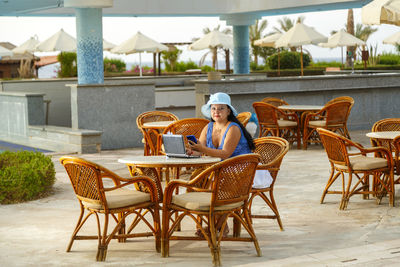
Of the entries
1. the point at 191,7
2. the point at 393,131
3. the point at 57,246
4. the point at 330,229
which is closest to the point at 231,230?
the point at 330,229

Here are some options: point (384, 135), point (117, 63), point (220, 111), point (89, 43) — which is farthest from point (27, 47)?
point (220, 111)

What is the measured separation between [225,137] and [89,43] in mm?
8412

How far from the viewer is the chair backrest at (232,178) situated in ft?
17.4

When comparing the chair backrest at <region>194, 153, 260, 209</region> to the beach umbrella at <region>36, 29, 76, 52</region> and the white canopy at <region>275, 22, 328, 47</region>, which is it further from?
the beach umbrella at <region>36, 29, 76, 52</region>

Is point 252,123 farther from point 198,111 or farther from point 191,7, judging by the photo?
point 191,7

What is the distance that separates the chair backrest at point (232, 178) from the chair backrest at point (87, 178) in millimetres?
812

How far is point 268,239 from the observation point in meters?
6.16

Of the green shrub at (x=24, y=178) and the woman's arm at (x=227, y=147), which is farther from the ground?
the woman's arm at (x=227, y=147)

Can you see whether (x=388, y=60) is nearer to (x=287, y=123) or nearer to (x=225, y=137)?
(x=287, y=123)

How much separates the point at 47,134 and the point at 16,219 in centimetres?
681

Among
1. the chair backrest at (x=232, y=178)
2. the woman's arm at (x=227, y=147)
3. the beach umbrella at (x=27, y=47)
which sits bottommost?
the chair backrest at (x=232, y=178)

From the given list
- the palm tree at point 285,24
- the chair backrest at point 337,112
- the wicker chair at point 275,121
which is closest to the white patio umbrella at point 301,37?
the wicker chair at point 275,121

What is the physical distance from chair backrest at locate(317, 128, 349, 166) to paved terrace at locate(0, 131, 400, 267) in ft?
1.62

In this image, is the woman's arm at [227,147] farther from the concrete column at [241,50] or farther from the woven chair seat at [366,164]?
the concrete column at [241,50]
